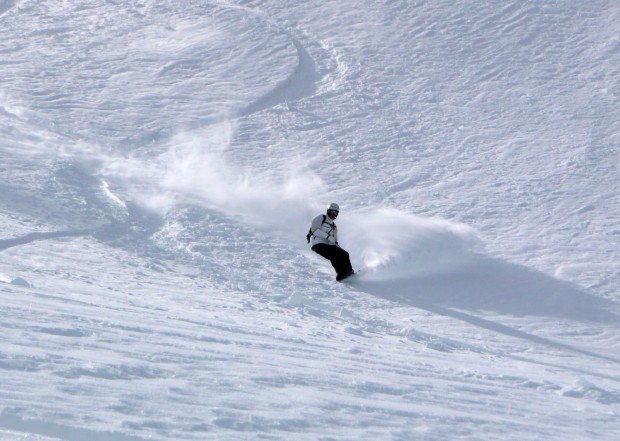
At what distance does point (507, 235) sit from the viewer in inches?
429

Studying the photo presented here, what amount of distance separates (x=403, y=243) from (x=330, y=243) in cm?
118

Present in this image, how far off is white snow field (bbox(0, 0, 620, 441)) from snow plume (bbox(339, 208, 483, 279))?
0.13 feet

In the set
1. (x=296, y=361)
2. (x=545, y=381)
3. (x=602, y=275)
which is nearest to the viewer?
(x=296, y=361)

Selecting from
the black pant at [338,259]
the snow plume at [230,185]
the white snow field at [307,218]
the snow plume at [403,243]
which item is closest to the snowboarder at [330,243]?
the black pant at [338,259]

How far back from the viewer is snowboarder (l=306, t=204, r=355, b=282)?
9.37 meters

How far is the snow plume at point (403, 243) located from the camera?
389 inches

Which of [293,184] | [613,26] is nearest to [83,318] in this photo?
[293,184]

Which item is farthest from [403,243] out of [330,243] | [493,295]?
[493,295]

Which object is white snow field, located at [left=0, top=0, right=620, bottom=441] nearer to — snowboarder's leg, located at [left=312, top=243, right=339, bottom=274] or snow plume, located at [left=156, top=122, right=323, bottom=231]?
snow plume, located at [left=156, top=122, right=323, bottom=231]

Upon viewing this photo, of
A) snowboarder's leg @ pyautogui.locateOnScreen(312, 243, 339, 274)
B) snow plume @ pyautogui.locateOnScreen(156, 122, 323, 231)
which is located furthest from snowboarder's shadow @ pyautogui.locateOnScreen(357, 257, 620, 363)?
snow plume @ pyautogui.locateOnScreen(156, 122, 323, 231)

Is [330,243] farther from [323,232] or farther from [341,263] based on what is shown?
[341,263]

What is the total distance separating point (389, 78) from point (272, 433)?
13.3m

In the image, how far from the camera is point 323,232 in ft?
31.5

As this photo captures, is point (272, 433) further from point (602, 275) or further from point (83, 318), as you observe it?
point (602, 275)
